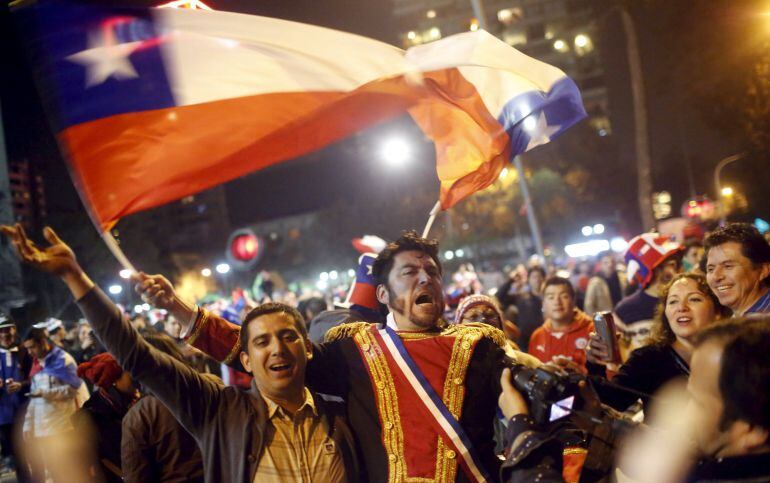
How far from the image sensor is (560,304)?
617cm

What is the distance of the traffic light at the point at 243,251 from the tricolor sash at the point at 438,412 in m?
12.1

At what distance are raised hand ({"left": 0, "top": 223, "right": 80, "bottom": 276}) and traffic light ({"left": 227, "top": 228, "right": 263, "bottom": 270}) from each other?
39.7 feet

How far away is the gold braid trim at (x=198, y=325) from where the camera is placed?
11.4ft

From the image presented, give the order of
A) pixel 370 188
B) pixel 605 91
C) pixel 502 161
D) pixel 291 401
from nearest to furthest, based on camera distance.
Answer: pixel 291 401, pixel 502 161, pixel 370 188, pixel 605 91

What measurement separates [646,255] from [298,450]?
16.9ft

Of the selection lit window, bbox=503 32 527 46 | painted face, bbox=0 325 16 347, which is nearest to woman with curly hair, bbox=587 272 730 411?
painted face, bbox=0 325 16 347

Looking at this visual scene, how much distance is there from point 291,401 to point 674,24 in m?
21.4

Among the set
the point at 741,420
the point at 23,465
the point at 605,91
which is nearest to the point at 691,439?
the point at 741,420

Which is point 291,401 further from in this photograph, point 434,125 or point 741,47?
point 741,47

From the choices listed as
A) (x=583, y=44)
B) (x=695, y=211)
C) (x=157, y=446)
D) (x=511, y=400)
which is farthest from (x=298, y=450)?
(x=583, y=44)

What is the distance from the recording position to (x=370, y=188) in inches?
2063

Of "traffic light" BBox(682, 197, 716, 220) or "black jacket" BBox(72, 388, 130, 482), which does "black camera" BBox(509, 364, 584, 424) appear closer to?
"black jacket" BBox(72, 388, 130, 482)

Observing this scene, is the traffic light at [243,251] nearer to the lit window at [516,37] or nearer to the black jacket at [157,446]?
the black jacket at [157,446]

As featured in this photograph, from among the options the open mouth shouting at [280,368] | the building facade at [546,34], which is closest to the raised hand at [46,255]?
the open mouth shouting at [280,368]
